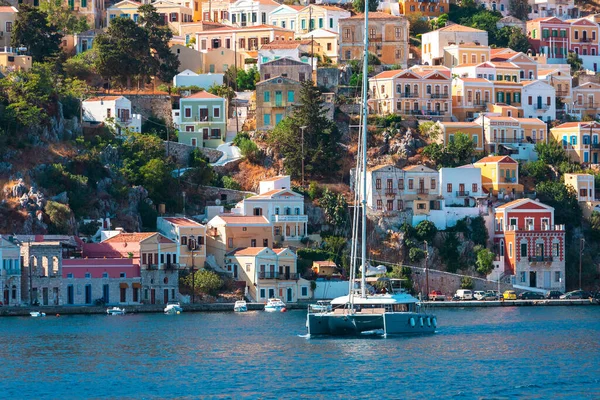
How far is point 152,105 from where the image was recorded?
4402 inches

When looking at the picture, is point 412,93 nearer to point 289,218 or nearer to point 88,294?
point 289,218

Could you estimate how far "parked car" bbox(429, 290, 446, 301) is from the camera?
9875 centimetres

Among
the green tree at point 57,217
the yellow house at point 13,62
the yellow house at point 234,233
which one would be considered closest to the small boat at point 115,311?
the green tree at point 57,217

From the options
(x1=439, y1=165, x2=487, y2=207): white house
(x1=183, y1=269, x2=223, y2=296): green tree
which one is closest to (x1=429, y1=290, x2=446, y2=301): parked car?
(x1=439, y1=165, x2=487, y2=207): white house

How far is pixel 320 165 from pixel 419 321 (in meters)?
31.1

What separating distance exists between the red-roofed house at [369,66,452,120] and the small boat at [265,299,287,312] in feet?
78.9

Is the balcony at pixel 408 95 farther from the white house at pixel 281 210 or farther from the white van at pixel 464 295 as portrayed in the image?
the white van at pixel 464 295

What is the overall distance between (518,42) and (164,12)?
28.8 m

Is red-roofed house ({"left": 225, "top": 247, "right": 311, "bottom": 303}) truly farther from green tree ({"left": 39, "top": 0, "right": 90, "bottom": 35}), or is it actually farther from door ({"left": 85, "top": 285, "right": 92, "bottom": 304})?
green tree ({"left": 39, "top": 0, "right": 90, "bottom": 35})

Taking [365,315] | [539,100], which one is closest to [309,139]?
[539,100]

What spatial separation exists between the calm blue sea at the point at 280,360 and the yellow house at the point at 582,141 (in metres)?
28.1

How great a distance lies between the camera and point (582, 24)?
136 metres

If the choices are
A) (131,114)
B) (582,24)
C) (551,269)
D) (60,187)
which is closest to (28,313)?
(60,187)

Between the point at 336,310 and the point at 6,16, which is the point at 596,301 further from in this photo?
the point at 6,16
